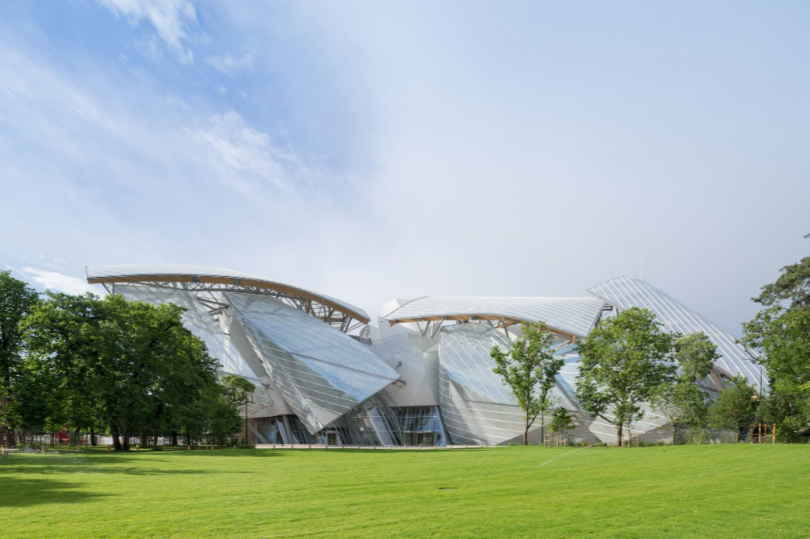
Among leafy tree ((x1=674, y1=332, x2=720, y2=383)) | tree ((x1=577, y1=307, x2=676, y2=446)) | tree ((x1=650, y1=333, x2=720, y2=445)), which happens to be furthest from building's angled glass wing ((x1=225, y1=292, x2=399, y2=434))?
leafy tree ((x1=674, y1=332, x2=720, y2=383))

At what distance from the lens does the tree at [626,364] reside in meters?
35.7

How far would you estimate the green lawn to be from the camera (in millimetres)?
8430

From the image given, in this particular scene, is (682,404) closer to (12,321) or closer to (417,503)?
(417,503)

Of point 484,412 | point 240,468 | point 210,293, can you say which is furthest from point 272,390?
point 240,468

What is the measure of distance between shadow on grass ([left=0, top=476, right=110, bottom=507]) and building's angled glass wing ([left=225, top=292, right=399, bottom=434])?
105ft

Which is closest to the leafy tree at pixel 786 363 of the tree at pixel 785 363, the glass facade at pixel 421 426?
the tree at pixel 785 363

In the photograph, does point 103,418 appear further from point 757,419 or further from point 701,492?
point 757,419

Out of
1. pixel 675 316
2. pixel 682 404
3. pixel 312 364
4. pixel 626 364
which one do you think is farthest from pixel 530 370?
pixel 675 316

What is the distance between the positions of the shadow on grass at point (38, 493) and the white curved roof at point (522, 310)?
145ft

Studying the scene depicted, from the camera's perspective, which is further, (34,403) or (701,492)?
(34,403)

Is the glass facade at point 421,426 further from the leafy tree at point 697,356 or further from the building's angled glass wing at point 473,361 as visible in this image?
the leafy tree at point 697,356

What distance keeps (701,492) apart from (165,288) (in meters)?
55.1

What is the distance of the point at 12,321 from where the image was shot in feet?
105

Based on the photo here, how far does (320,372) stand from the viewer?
157ft
